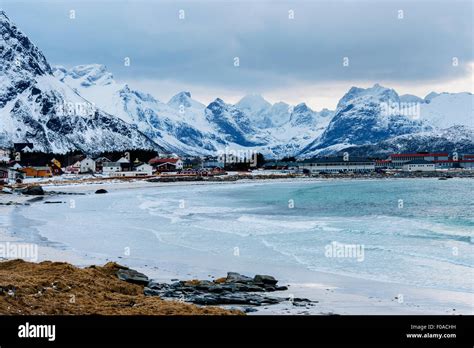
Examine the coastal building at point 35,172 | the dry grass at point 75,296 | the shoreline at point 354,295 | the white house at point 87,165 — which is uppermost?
the white house at point 87,165

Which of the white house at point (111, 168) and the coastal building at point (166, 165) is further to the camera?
the coastal building at point (166, 165)

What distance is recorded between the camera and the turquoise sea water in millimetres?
22312

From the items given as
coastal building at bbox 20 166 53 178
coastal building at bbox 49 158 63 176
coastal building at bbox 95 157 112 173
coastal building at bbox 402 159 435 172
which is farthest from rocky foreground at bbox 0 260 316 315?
coastal building at bbox 402 159 435 172

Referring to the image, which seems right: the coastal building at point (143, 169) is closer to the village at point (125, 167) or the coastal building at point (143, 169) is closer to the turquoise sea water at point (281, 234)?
the village at point (125, 167)

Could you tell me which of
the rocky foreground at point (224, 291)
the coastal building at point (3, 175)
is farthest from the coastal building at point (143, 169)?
the rocky foreground at point (224, 291)

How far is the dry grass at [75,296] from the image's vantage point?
11.6 metres

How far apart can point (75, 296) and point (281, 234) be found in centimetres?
2034

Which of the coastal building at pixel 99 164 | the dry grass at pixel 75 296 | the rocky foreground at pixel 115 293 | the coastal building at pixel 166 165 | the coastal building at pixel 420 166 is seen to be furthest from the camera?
the coastal building at pixel 420 166

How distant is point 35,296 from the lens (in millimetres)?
12320

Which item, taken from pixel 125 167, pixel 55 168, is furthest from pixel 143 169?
pixel 55 168

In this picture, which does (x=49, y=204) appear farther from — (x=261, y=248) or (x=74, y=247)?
(x=261, y=248)

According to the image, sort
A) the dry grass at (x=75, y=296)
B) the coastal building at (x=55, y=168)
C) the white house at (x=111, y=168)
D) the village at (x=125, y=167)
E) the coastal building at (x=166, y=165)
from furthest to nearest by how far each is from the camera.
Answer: the coastal building at (x=166, y=165)
the white house at (x=111, y=168)
the coastal building at (x=55, y=168)
the village at (x=125, y=167)
the dry grass at (x=75, y=296)

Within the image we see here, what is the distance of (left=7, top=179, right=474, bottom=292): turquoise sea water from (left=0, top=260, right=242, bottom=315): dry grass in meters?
6.91

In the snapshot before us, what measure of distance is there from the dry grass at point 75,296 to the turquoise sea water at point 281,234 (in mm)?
6912
